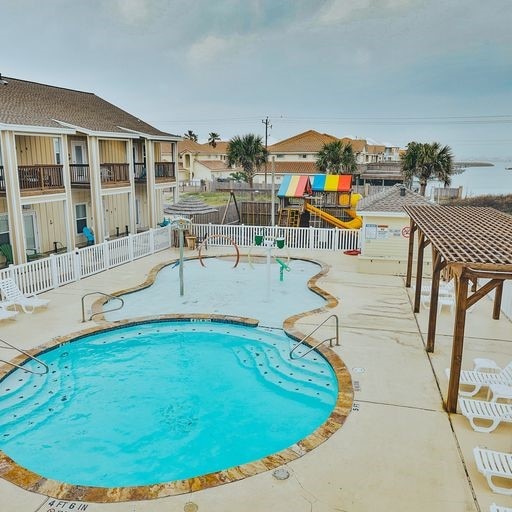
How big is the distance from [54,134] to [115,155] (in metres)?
6.51

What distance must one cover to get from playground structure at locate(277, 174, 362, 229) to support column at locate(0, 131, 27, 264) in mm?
13487

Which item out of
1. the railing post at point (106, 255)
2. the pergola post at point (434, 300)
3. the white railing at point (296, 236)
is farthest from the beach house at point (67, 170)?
the pergola post at point (434, 300)

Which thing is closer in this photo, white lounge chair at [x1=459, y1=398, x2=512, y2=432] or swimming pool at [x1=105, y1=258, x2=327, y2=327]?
white lounge chair at [x1=459, y1=398, x2=512, y2=432]

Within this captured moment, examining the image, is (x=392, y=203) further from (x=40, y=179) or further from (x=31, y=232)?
Answer: (x=31, y=232)

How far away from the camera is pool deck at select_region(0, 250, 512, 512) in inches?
199

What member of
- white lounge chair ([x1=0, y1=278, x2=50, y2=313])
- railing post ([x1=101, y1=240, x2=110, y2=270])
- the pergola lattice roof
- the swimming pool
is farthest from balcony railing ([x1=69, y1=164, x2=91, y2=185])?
the pergola lattice roof

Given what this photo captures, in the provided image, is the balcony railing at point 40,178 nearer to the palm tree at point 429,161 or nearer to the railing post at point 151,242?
the railing post at point 151,242

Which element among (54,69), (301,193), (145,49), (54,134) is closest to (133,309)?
(54,134)

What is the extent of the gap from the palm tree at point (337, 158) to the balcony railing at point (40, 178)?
2605cm

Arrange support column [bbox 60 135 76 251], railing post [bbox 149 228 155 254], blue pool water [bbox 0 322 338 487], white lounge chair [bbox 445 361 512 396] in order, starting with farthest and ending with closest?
railing post [bbox 149 228 155 254] < support column [bbox 60 135 76 251] < white lounge chair [bbox 445 361 512 396] < blue pool water [bbox 0 322 338 487]

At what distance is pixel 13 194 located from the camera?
→ 14.4 meters

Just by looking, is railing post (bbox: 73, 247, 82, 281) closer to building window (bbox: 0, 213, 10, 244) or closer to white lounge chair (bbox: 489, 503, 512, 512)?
building window (bbox: 0, 213, 10, 244)

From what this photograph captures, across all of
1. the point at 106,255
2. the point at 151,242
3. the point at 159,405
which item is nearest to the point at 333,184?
the point at 151,242

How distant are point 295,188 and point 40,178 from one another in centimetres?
1324
